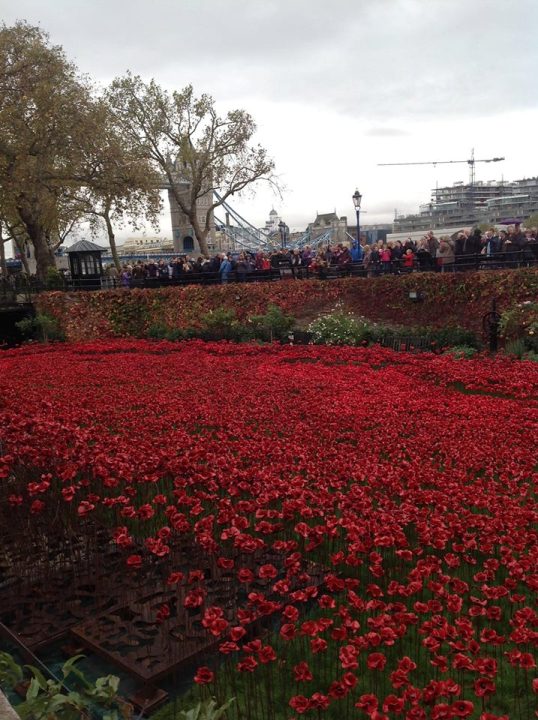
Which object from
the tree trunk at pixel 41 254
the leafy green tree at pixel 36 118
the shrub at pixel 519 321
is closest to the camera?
the shrub at pixel 519 321

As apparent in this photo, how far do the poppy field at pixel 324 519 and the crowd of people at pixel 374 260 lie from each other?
7.30 metres

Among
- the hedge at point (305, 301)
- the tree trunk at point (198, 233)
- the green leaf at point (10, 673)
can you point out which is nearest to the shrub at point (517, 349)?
the hedge at point (305, 301)

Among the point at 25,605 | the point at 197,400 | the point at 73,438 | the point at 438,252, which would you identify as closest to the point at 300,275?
the point at 438,252

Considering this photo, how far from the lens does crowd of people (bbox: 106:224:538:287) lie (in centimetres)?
1766

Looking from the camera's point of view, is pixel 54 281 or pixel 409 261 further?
pixel 54 281

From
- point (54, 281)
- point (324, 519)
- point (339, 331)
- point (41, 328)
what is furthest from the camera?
point (54, 281)

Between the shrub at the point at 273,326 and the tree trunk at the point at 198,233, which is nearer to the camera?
the shrub at the point at 273,326

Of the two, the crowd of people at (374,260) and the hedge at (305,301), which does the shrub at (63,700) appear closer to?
the hedge at (305,301)

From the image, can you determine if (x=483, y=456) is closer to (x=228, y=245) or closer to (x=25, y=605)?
(x=25, y=605)

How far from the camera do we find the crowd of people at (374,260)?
57.9 ft

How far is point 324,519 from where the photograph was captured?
16.7 ft

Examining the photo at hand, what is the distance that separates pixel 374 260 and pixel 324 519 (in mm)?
16216

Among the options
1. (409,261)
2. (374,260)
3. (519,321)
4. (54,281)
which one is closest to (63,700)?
(519,321)

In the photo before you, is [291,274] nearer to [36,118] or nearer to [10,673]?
[36,118]
